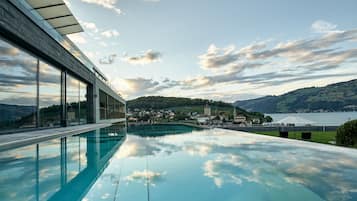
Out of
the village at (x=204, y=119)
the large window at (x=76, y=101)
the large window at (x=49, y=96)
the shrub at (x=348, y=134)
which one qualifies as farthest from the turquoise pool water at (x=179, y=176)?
the village at (x=204, y=119)

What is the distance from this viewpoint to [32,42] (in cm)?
775

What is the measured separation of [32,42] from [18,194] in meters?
6.11

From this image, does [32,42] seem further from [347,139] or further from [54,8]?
[347,139]

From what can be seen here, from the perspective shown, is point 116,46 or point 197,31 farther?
point 116,46

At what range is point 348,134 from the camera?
7781mm

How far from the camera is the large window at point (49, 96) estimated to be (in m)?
9.37

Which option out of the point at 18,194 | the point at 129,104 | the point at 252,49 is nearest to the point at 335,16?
the point at 252,49

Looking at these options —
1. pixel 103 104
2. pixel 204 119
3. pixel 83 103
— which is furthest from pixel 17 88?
pixel 204 119

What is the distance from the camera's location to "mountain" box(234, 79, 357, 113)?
171 ft

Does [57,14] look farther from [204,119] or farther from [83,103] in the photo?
[204,119]

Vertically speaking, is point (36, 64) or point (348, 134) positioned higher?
point (36, 64)

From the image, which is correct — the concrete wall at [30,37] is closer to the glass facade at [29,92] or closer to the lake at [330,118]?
the glass facade at [29,92]

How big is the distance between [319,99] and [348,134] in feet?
175

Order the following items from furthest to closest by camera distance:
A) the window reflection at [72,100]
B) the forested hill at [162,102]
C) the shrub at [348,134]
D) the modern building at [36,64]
Answer: the forested hill at [162,102], the window reflection at [72,100], the shrub at [348,134], the modern building at [36,64]
